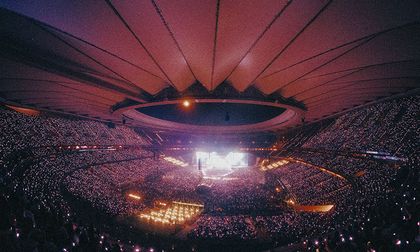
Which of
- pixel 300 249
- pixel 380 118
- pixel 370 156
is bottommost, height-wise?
pixel 300 249

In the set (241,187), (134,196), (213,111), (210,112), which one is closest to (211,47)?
(213,111)

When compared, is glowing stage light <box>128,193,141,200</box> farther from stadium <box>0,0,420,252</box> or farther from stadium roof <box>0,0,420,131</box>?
stadium roof <box>0,0,420,131</box>

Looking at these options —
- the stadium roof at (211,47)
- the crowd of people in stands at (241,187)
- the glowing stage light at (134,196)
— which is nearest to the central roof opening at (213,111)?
the stadium roof at (211,47)

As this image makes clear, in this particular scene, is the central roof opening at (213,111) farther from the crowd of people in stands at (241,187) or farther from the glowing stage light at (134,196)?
the glowing stage light at (134,196)

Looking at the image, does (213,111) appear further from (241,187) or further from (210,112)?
(241,187)

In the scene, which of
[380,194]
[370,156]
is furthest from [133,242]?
[370,156]

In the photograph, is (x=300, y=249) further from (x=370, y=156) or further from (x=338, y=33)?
(x=370, y=156)
